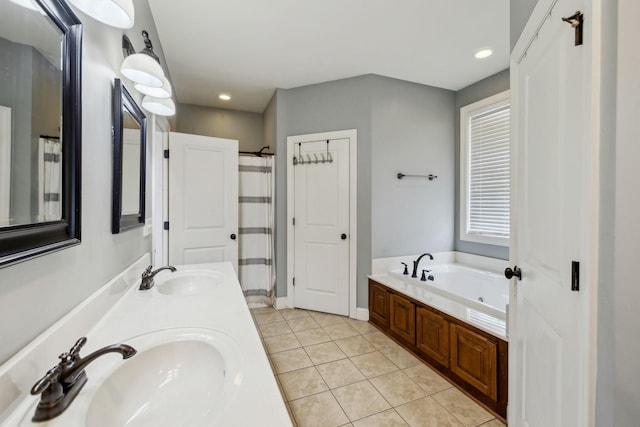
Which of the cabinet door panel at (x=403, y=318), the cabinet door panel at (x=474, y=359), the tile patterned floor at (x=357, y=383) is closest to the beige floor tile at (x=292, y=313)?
the tile patterned floor at (x=357, y=383)

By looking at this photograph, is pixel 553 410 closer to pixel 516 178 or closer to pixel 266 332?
pixel 516 178

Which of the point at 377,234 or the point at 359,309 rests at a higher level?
the point at 377,234

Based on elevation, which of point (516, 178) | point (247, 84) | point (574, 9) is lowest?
point (516, 178)

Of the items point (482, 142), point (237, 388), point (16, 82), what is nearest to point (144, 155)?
point (16, 82)

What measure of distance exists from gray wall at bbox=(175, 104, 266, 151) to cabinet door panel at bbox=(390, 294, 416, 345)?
292 centimetres

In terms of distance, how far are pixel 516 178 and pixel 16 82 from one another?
1.79 metres

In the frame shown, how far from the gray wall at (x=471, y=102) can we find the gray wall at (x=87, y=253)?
3200 millimetres

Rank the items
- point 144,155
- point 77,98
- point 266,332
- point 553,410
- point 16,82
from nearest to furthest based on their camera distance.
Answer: point 16,82 → point 77,98 → point 553,410 → point 144,155 → point 266,332

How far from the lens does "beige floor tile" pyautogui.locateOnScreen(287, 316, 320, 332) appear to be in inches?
107

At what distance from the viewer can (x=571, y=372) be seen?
0.86 meters

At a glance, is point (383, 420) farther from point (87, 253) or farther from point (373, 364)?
point (87, 253)

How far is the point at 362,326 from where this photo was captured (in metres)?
2.78

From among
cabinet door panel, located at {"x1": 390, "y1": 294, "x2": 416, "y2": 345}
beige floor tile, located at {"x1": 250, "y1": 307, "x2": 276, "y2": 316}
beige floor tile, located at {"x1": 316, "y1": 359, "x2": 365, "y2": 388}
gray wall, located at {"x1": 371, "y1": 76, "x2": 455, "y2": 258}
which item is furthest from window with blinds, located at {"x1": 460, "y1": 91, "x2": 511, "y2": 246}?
beige floor tile, located at {"x1": 250, "y1": 307, "x2": 276, "y2": 316}

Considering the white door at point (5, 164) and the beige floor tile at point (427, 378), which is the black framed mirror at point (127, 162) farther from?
the beige floor tile at point (427, 378)
